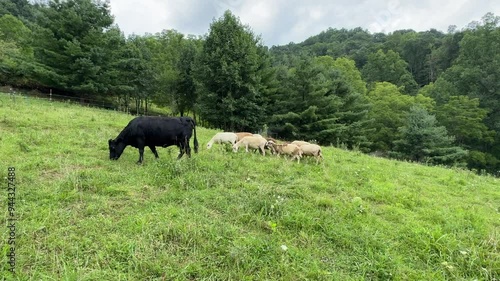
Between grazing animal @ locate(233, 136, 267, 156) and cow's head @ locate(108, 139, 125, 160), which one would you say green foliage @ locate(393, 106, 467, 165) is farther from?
cow's head @ locate(108, 139, 125, 160)

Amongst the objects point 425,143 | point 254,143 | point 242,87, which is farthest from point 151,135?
point 425,143

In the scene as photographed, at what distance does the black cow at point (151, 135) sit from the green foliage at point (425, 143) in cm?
2841

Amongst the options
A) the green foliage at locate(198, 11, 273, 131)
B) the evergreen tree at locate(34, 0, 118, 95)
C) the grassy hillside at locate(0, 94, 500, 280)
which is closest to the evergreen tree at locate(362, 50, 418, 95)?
the green foliage at locate(198, 11, 273, 131)

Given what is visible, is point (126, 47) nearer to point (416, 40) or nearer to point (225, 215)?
point (225, 215)

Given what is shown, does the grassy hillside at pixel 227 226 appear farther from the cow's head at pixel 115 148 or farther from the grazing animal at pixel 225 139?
the grazing animal at pixel 225 139

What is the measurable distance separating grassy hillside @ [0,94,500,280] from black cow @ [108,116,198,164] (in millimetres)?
928

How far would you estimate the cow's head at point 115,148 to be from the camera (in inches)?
356

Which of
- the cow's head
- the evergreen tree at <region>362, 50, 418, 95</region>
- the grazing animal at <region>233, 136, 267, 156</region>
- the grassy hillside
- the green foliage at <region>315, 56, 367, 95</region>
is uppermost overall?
the evergreen tree at <region>362, 50, 418, 95</region>

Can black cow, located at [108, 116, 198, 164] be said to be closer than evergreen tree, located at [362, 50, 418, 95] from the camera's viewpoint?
Yes

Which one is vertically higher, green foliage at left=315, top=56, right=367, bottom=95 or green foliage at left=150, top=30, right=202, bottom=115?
green foliage at left=315, top=56, right=367, bottom=95

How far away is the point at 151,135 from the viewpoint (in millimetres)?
9141

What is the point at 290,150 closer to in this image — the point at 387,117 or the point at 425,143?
the point at 425,143

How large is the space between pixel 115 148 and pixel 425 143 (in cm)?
3111

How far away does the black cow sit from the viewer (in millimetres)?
9086
